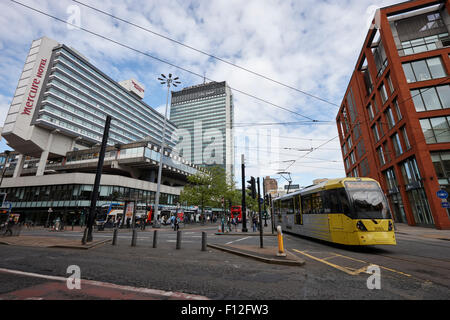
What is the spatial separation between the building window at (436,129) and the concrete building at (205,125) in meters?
81.1

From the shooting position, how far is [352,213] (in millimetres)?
8406

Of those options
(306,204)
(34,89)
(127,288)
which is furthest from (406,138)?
(34,89)

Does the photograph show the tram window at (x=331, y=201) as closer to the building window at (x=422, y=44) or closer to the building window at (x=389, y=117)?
the building window at (x=389, y=117)

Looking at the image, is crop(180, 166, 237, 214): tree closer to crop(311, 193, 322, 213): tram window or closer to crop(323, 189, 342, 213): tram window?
crop(311, 193, 322, 213): tram window

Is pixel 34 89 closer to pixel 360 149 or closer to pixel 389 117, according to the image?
pixel 389 117

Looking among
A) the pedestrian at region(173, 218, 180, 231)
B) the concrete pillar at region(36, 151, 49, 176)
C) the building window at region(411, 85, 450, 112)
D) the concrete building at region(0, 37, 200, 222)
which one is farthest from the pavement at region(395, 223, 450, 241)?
the concrete pillar at region(36, 151, 49, 176)

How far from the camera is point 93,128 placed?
53.0 meters

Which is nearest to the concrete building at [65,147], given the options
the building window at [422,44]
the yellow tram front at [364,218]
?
the yellow tram front at [364,218]

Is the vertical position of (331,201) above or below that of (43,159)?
below

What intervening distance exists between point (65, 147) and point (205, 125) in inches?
2968

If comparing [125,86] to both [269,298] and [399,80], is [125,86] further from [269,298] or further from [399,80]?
[269,298]

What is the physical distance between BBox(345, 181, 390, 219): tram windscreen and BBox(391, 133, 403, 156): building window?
1965cm
